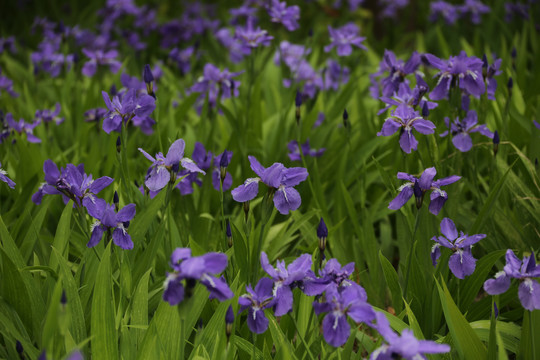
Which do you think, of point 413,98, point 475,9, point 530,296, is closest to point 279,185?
point 530,296

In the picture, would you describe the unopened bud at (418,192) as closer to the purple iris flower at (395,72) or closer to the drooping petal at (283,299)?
the drooping petal at (283,299)

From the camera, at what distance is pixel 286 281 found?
4.71 feet

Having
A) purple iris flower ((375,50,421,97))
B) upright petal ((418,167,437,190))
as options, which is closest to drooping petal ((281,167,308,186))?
upright petal ((418,167,437,190))

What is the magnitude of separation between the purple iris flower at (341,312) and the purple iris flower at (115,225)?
0.71 m

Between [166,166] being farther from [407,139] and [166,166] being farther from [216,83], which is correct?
[216,83]

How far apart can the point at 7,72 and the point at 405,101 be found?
13.5ft

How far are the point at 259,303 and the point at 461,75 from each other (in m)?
1.40

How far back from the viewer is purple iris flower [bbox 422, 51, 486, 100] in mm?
2275

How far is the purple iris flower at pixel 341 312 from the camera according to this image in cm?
128

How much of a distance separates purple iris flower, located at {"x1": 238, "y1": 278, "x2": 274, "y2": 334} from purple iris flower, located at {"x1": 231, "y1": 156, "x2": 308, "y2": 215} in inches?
9.6

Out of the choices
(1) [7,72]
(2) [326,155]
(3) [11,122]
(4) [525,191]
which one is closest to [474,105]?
(4) [525,191]

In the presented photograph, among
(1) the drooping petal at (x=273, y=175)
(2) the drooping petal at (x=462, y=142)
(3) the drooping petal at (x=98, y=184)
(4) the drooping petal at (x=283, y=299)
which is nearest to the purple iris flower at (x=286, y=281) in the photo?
(4) the drooping petal at (x=283, y=299)

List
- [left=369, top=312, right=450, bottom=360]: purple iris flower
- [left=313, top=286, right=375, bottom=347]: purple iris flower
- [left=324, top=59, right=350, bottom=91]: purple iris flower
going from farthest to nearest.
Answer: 1. [left=324, top=59, right=350, bottom=91]: purple iris flower
2. [left=313, top=286, right=375, bottom=347]: purple iris flower
3. [left=369, top=312, right=450, bottom=360]: purple iris flower

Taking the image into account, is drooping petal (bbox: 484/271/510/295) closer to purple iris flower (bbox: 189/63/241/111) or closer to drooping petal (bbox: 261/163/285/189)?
drooping petal (bbox: 261/163/285/189)
